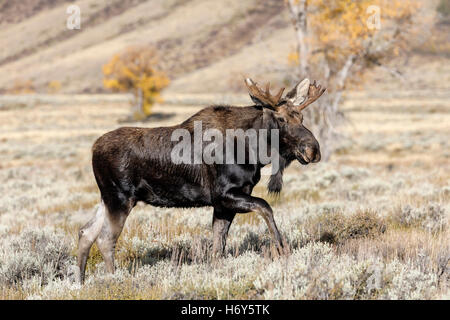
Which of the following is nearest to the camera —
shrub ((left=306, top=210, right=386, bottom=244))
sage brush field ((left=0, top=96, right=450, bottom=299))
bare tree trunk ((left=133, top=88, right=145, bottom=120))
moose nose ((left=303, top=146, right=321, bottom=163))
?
sage brush field ((left=0, top=96, right=450, bottom=299))

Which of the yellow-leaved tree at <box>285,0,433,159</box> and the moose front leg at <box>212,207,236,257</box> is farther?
the yellow-leaved tree at <box>285,0,433,159</box>

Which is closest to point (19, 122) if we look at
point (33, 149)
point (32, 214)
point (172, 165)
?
point (33, 149)

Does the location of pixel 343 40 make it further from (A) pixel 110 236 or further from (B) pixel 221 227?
(A) pixel 110 236

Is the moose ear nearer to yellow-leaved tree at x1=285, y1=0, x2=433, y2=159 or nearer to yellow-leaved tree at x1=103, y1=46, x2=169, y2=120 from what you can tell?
yellow-leaved tree at x1=285, y1=0, x2=433, y2=159

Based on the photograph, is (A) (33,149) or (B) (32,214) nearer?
(B) (32,214)

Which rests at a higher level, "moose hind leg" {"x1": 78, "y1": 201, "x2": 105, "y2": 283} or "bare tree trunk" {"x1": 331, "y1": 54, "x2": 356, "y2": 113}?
"bare tree trunk" {"x1": 331, "y1": 54, "x2": 356, "y2": 113}

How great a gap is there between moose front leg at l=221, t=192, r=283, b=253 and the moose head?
64 centimetres

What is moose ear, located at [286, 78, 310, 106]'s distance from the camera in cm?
525

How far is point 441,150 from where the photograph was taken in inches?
1126

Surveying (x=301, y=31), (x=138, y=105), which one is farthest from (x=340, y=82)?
(x=138, y=105)

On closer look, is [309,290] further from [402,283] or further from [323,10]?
[323,10]

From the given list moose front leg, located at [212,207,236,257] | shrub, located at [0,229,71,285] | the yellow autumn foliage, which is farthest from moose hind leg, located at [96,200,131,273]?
the yellow autumn foliage

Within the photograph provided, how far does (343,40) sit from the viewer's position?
18.0m
